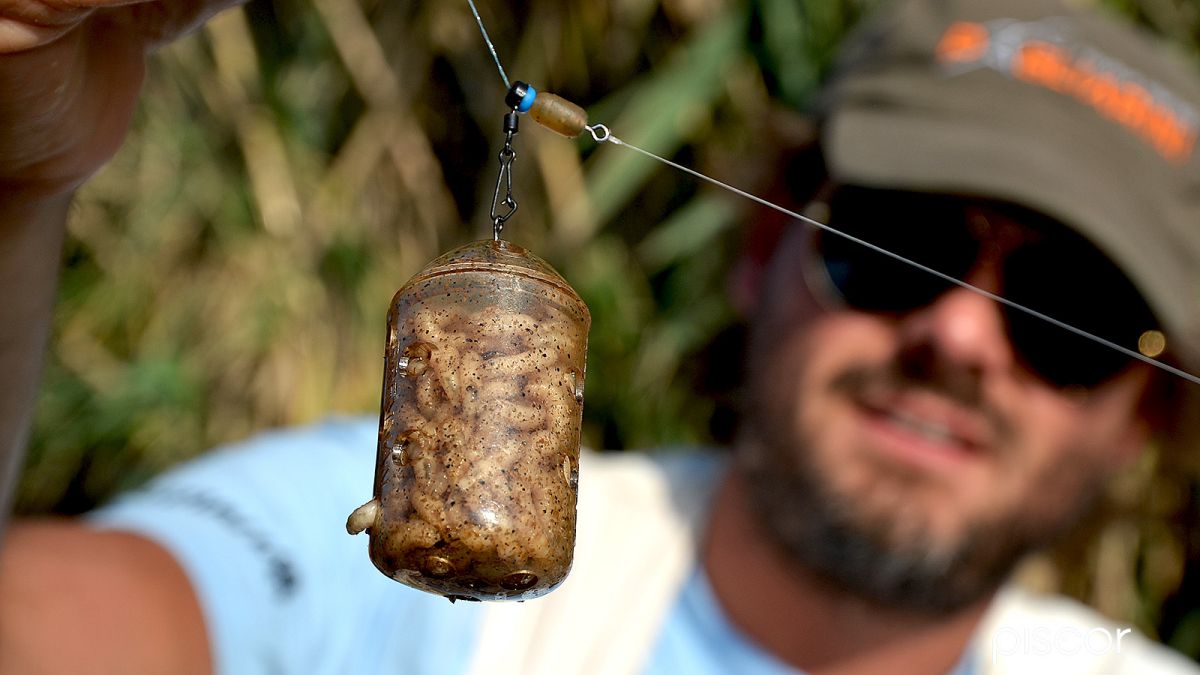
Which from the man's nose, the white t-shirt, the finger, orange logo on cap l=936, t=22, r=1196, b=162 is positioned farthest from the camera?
orange logo on cap l=936, t=22, r=1196, b=162

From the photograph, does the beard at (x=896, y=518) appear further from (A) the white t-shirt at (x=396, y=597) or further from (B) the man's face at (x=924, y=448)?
(A) the white t-shirt at (x=396, y=597)

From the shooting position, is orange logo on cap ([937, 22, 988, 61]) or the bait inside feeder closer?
the bait inside feeder

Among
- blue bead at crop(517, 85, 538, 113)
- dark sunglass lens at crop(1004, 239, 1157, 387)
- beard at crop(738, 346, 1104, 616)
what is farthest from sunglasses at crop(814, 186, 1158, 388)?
blue bead at crop(517, 85, 538, 113)

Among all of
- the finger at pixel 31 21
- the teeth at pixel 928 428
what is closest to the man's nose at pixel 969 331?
the teeth at pixel 928 428

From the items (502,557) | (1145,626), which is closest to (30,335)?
(502,557)

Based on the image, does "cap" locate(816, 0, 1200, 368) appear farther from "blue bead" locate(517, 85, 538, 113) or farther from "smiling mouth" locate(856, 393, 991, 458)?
"blue bead" locate(517, 85, 538, 113)

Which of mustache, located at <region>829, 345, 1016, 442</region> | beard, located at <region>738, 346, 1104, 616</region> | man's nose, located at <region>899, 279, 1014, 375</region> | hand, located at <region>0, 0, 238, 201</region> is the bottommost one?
hand, located at <region>0, 0, 238, 201</region>

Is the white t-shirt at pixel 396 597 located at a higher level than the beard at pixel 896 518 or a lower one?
lower
